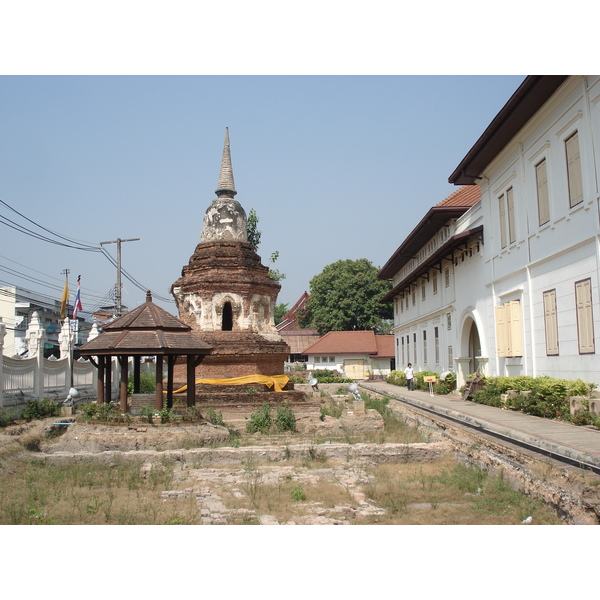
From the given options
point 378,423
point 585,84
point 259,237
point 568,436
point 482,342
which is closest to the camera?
point 568,436

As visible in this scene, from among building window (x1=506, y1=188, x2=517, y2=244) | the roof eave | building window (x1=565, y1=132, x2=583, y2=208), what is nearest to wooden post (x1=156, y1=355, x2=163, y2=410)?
building window (x1=565, y1=132, x2=583, y2=208)

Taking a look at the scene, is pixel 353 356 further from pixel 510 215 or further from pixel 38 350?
pixel 38 350

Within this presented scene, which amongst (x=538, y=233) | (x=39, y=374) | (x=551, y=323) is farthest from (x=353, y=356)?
(x=551, y=323)

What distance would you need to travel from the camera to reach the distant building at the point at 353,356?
44281 millimetres

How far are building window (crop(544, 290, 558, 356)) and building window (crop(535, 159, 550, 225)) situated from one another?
1.65m

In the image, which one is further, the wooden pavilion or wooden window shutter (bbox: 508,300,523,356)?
wooden window shutter (bbox: 508,300,523,356)

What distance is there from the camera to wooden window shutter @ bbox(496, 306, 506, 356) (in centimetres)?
1544

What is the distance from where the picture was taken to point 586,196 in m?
11.0

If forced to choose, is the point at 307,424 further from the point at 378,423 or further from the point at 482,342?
the point at 482,342

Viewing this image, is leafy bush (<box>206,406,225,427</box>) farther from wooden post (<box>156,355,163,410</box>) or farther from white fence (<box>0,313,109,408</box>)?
white fence (<box>0,313,109,408</box>)

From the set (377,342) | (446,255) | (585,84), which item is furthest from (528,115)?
(377,342)

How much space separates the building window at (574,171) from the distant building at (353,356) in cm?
3247

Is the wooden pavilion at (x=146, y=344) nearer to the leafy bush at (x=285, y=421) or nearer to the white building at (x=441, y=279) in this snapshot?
the leafy bush at (x=285, y=421)

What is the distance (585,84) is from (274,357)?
11555 millimetres
